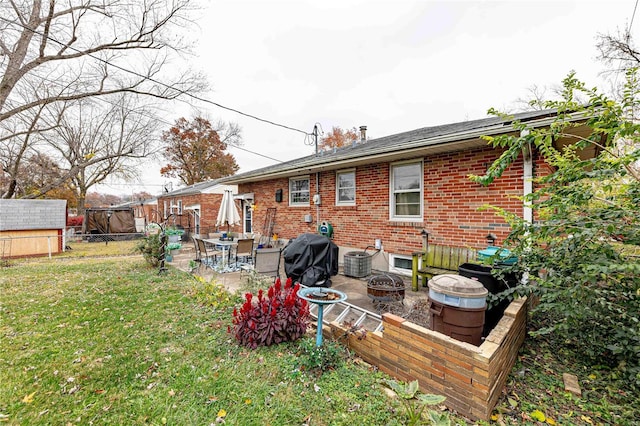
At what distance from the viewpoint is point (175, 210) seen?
69.9ft

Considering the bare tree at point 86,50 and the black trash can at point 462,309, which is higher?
the bare tree at point 86,50

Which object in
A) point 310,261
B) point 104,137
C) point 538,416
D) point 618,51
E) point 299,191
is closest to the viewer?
point 538,416

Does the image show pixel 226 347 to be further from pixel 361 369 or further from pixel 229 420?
pixel 361 369

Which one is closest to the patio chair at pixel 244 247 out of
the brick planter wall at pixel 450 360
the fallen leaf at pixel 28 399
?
the fallen leaf at pixel 28 399

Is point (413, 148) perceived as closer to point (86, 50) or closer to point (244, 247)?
point (244, 247)

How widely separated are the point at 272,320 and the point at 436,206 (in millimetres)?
4564

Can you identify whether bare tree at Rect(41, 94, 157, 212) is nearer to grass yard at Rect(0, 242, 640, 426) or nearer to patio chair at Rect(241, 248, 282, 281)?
patio chair at Rect(241, 248, 282, 281)

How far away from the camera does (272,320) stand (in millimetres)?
3324

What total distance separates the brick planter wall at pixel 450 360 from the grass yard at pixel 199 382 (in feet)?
0.53

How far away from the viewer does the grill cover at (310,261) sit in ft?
17.5

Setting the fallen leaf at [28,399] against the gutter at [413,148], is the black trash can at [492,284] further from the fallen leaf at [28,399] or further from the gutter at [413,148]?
the fallen leaf at [28,399]

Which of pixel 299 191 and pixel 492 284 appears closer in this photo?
pixel 492 284

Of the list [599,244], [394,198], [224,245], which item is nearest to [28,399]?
[224,245]

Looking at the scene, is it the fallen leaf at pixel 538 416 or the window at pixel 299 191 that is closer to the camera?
the fallen leaf at pixel 538 416
